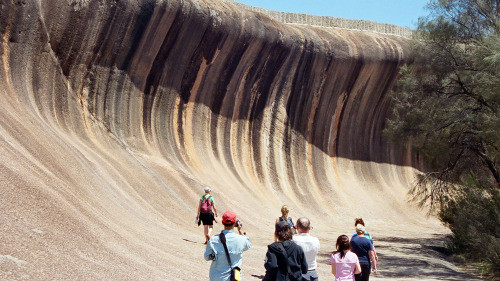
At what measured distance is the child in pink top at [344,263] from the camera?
6516 mm

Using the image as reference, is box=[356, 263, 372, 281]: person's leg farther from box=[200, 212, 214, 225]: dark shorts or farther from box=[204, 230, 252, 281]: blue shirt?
box=[200, 212, 214, 225]: dark shorts

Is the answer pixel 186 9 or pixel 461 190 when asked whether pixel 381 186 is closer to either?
pixel 461 190

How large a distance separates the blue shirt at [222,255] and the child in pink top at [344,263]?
1.21 metres

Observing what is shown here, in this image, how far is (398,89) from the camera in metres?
29.2

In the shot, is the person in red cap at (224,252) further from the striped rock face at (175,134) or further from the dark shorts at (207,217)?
the dark shorts at (207,217)

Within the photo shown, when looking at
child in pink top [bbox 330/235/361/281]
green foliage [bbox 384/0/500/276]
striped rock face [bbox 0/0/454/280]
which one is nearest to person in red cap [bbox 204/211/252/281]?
child in pink top [bbox 330/235/361/281]

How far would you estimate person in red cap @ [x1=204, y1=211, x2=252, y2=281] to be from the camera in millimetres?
5703

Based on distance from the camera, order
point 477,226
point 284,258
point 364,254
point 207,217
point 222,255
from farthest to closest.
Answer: point 477,226 < point 207,217 < point 364,254 < point 222,255 < point 284,258

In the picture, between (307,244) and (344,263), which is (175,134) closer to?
(344,263)

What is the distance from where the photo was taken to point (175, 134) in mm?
22750

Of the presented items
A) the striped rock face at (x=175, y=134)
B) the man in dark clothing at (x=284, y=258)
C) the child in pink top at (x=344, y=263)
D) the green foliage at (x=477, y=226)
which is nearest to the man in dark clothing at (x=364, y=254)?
the child in pink top at (x=344, y=263)

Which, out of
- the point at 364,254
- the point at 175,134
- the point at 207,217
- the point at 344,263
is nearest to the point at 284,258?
the point at 344,263

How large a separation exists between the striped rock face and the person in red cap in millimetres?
2225

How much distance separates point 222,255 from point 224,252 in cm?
3
